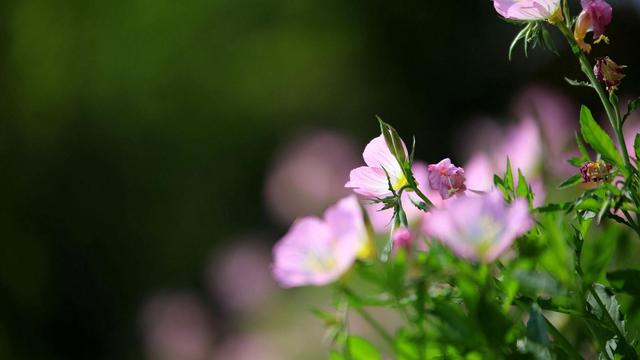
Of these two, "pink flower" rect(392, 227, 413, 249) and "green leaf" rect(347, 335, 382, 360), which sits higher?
"pink flower" rect(392, 227, 413, 249)

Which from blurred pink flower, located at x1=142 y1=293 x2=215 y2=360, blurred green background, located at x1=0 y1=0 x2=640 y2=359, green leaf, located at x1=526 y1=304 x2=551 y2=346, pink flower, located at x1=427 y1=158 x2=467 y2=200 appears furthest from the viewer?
blurred green background, located at x1=0 y1=0 x2=640 y2=359

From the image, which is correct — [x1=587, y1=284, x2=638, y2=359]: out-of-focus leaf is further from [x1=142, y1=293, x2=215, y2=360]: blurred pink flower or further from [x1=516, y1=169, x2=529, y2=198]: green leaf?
[x1=142, y1=293, x2=215, y2=360]: blurred pink flower

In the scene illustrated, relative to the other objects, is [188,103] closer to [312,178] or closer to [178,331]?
[312,178]

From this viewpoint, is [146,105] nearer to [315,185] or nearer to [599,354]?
[315,185]

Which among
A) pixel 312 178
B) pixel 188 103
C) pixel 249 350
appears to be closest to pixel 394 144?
pixel 249 350

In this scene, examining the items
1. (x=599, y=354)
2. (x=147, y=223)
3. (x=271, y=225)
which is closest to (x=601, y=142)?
(x=599, y=354)

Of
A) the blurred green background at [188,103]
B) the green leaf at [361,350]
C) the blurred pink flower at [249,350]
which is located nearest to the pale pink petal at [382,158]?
the green leaf at [361,350]

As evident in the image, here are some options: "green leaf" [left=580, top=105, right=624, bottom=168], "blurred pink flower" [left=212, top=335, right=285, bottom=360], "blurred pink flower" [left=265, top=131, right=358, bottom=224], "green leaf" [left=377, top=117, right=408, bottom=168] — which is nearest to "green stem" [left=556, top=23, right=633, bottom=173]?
"green leaf" [left=580, top=105, right=624, bottom=168]
